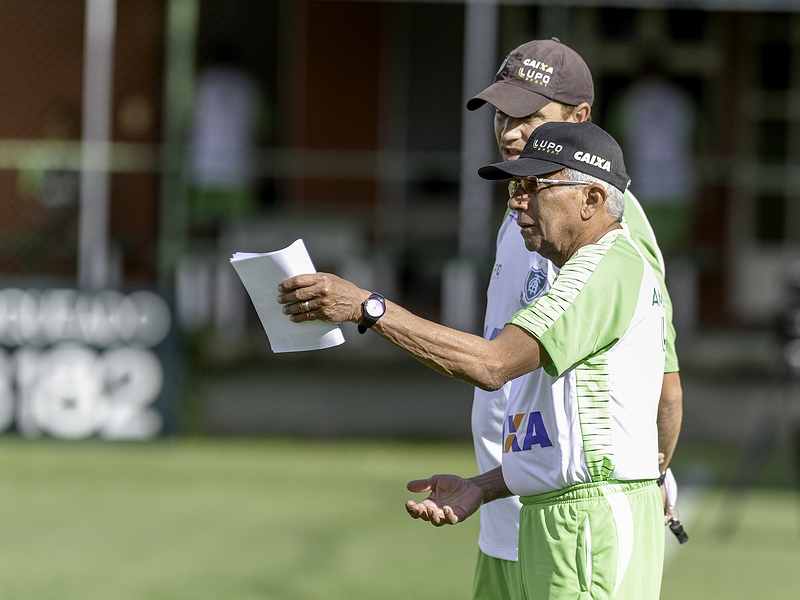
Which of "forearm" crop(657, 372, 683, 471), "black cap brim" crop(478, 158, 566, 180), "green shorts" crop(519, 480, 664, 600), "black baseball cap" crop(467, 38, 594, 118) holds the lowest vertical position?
"green shorts" crop(519, 480, 664, 600)

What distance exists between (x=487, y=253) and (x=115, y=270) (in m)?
3.86

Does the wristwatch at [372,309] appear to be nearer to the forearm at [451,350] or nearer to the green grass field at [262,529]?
the forearm at [451,350]

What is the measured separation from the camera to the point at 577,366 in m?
2.79

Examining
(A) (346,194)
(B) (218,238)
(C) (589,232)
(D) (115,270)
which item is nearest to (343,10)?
(A) (346,194)

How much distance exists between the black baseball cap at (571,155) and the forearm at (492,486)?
828 millimetres

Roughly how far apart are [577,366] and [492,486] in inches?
20.8

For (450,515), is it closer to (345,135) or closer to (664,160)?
(664,160)

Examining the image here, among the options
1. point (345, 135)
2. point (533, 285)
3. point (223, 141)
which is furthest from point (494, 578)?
point (345, 135)

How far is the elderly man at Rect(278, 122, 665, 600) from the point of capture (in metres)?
2.67

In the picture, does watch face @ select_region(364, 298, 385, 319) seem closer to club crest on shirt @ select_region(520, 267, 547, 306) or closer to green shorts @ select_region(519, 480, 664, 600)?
green shorts @ select_region(519, 480, 664, 600)

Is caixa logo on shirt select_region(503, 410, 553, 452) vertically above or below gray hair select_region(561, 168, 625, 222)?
below

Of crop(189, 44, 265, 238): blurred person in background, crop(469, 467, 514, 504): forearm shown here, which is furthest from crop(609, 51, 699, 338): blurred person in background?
crop(469, 467, 514, 504): forearm

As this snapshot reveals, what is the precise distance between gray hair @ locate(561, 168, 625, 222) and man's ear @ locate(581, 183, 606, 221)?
0.01 metres

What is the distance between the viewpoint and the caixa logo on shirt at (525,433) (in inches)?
113
